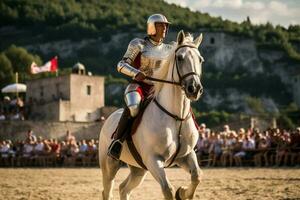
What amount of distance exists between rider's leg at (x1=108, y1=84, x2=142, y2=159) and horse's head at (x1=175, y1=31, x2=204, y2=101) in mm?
994

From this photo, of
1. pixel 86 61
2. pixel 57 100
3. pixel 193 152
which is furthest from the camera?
pixel 86 61

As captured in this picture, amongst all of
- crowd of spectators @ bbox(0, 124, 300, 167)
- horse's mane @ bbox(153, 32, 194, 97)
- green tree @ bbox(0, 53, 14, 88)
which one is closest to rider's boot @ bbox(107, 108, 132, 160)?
horse's mane @ bbox(153, 32, 194, 97)

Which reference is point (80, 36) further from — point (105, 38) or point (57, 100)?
point (57, 100)

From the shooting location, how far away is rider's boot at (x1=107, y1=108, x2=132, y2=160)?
10.6 metres

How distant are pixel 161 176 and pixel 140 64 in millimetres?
2070

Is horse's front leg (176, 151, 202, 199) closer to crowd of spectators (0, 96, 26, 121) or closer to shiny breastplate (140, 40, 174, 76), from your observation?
shiny breastplate (140, 40, 174, 76)

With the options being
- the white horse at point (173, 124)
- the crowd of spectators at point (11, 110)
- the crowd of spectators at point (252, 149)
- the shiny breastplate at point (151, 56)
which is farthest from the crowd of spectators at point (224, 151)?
the crowd of spectators at point (11, 110)

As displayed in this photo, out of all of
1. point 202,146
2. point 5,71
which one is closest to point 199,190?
point 202,146

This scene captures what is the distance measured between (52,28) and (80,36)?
11485 millimetres

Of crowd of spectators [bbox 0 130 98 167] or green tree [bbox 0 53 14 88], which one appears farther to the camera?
green tree [bbox 0 53 14 88]

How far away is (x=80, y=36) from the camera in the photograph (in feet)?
578

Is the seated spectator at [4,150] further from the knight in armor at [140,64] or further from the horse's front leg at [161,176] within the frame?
the horse's front leg at [161,176]

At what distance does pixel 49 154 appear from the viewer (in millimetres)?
34344

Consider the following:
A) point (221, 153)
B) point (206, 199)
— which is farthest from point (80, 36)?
point (206, 199)
